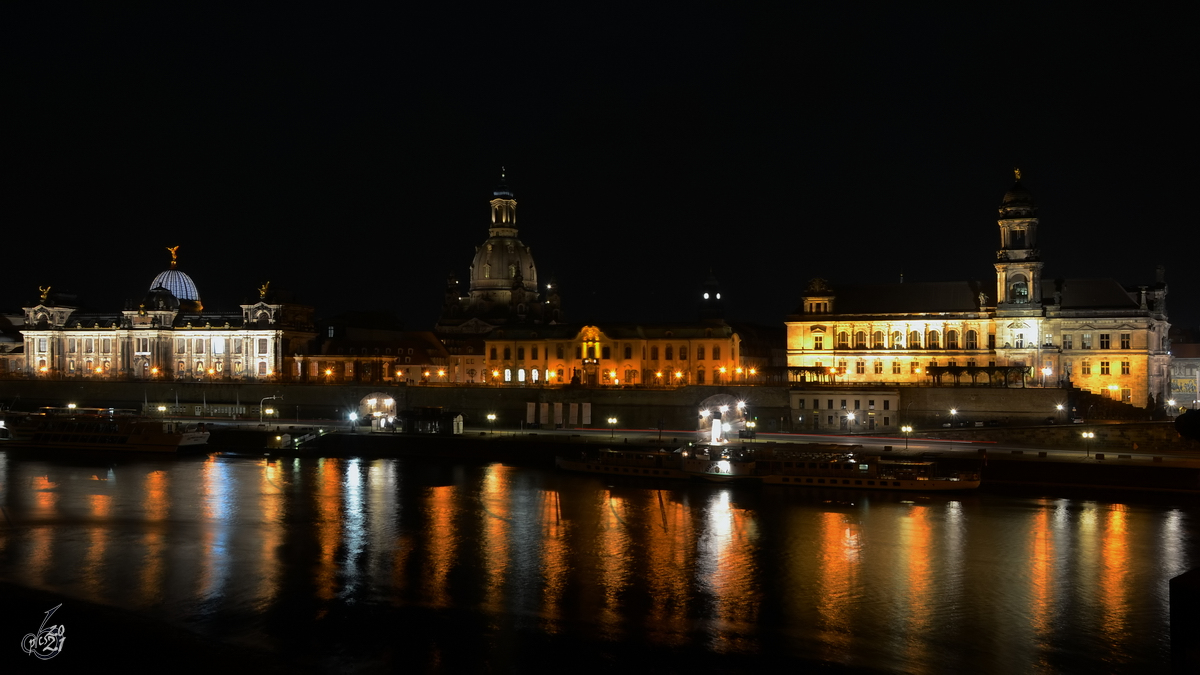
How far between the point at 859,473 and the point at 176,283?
102028 mm

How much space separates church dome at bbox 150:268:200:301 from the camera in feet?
426

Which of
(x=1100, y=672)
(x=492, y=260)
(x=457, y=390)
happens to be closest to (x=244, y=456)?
(x=457, y=390)

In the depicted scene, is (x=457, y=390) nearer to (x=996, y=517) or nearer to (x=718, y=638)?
(x=996, y=517)

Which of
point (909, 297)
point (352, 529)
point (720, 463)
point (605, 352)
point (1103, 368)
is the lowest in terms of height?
point (352, 529)

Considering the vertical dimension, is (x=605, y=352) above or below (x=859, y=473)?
above

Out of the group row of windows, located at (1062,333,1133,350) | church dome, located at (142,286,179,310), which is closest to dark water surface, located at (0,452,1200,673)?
row of windows, located at (1062,333,1133,350)

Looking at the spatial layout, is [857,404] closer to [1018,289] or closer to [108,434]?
[1018,289]

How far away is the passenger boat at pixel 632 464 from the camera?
60844 millimetres

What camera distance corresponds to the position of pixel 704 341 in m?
93.8

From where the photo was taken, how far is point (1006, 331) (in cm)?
7938
